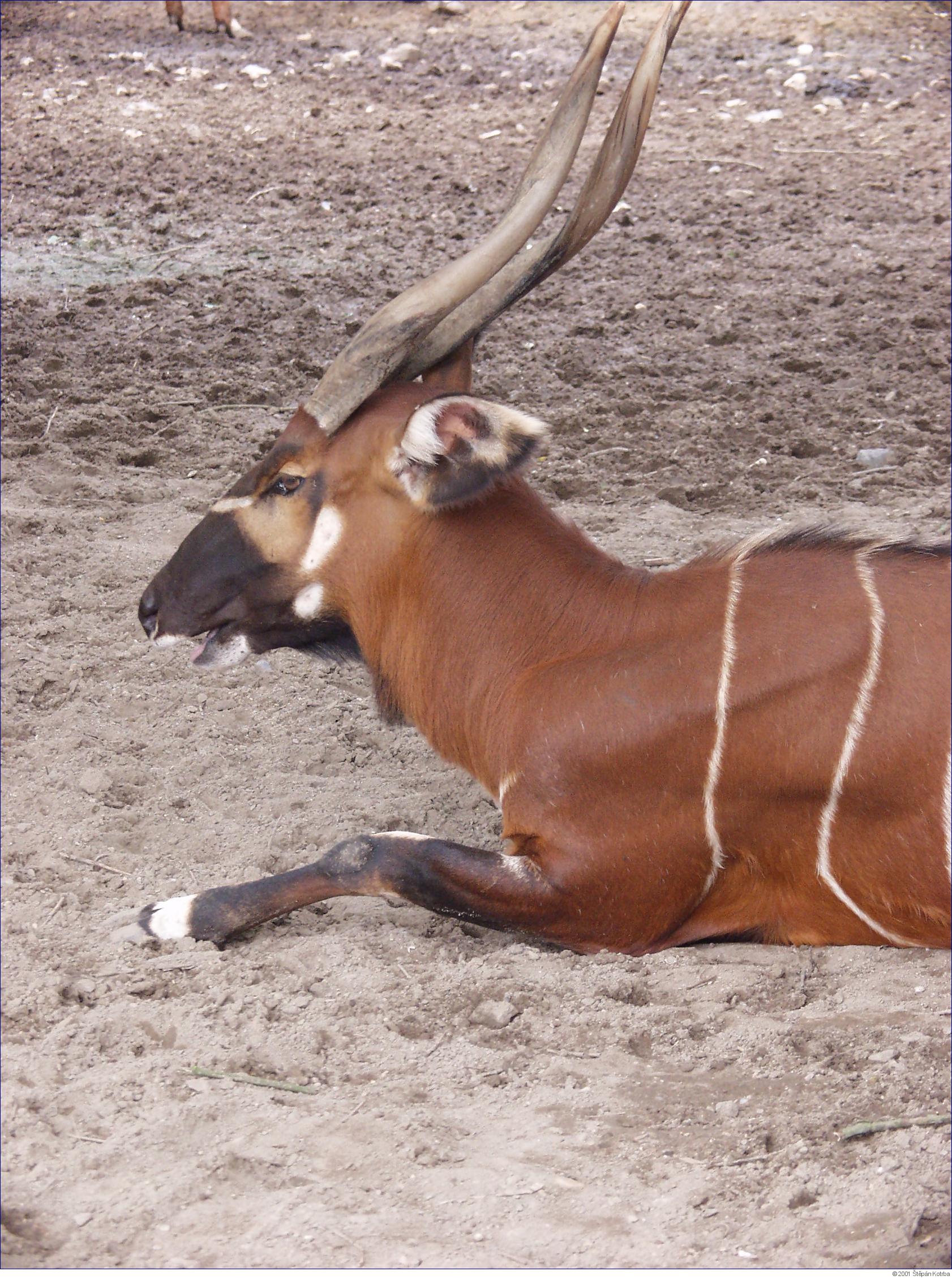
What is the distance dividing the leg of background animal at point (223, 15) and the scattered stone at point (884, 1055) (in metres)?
11.8

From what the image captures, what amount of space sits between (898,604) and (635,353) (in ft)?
13.3

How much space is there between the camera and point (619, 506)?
5.96m

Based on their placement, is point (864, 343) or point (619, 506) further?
point (864, 343)

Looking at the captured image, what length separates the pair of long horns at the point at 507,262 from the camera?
361cm

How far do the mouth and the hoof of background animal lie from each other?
2.20 ft

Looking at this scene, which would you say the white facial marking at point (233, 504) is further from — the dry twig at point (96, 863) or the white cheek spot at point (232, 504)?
the dry twig at point (96, 863)

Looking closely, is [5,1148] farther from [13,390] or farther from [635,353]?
[635,353]

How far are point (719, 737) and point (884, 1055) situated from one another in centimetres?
82

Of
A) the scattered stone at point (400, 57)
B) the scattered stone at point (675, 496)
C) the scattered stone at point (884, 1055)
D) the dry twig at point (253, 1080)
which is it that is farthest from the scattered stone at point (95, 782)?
the scattered stone at point (400, 57)

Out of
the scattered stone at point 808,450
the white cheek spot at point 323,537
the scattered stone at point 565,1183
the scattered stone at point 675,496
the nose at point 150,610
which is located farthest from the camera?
the scattered stone at point 808,450

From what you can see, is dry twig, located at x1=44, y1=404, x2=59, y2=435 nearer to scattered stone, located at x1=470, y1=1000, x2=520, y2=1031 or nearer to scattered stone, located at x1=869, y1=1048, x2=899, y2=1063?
scattered stone, located at x1=470, y1=1000, x2=520, y2=1031

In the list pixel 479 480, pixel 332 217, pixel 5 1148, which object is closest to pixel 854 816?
pixel 479 480

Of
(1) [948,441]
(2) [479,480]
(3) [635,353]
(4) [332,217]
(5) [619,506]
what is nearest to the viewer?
(2) [479,480]

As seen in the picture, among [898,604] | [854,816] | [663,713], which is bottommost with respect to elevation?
[854,816]
